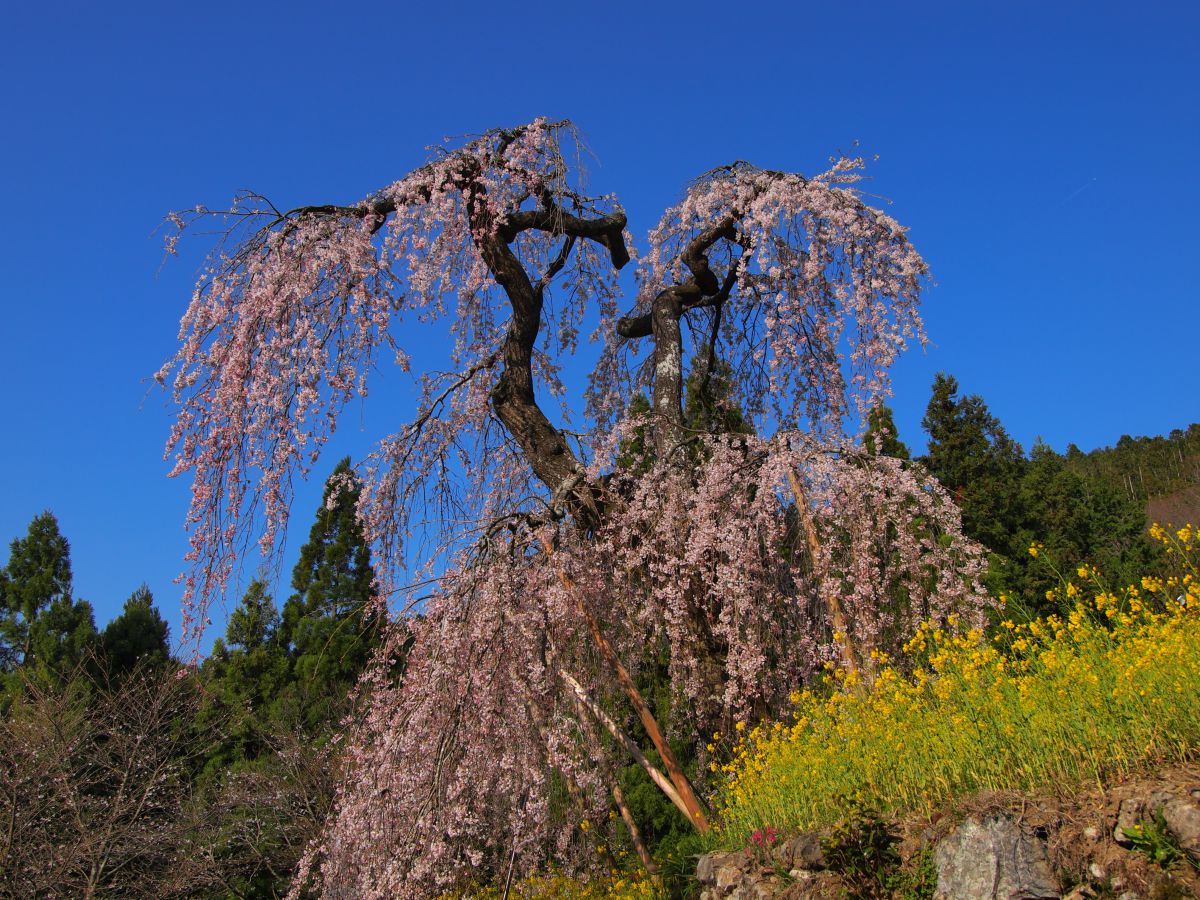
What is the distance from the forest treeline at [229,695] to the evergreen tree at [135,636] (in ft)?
0.16

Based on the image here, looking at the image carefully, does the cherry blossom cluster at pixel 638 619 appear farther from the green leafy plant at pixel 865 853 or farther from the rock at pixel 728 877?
the green leafy plant at pixel 865 853

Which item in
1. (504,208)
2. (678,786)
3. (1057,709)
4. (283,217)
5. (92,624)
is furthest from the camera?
(92,624)

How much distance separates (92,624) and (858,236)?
74.4 feet

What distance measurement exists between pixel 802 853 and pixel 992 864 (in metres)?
1.22

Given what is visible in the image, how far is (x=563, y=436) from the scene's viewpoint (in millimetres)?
7266

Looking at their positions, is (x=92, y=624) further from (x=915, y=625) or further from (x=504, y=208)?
(x=915, y=625)

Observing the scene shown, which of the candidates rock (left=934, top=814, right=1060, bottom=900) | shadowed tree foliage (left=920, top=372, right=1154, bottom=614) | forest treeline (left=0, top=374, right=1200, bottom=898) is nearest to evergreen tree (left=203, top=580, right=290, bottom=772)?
forest treeline (left=0, top=374, right=1200, bottom=898)

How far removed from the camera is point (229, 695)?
19.5 metres

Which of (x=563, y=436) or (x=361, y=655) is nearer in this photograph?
(x=563, y=436)

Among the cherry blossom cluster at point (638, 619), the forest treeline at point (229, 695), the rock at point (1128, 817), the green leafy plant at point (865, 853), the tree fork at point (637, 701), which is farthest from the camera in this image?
the forest treeline at point (229, 695)

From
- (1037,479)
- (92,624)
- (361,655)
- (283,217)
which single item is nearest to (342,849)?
(283,217)

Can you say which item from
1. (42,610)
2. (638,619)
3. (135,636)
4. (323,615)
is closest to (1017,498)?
(323,615)

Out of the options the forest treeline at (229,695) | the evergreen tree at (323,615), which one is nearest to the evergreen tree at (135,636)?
the forest treeline at (229,695)

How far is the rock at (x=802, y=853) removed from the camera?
Result: 453cm
